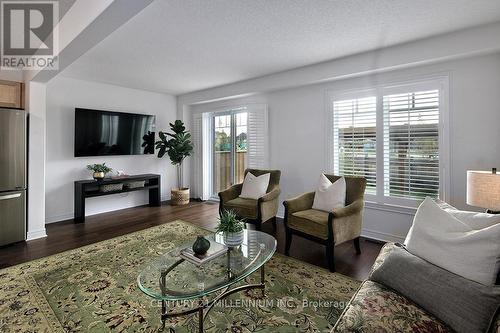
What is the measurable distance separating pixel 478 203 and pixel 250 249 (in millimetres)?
1940

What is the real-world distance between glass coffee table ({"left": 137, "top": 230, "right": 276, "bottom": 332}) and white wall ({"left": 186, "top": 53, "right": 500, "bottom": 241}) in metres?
2.06

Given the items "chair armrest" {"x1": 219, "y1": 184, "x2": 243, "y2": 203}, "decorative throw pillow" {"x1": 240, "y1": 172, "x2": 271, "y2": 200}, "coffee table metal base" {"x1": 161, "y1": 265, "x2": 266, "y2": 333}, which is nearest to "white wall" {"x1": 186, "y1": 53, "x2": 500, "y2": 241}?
"decorative throw pillow" {"x1": 240, "y1": 172, "x2": 271, "y2": 200}

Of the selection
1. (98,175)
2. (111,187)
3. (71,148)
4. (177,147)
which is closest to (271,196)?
(177,147)

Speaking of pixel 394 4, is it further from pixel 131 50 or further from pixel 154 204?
pixel 154 204

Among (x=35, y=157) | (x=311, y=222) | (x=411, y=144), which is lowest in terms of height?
(x=311, y=222)

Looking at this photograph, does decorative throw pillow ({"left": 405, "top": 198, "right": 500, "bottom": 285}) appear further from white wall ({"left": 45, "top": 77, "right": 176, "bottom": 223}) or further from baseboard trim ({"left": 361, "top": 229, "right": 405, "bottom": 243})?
white wall ({"left": 45, "top": 77, "right": 176, "bottom": 223})

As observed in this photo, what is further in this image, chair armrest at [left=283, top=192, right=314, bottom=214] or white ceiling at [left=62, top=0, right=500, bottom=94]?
chair armrest at [left=283, top=192, right=314, bottom=214]

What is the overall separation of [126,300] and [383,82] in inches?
152

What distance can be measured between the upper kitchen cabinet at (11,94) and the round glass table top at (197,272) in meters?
3.36

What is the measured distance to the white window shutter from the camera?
468 centimetres

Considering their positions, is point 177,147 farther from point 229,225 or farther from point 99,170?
point 229,225

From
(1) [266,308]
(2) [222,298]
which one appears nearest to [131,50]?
(2) [222,298]

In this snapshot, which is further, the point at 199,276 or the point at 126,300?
the point at 126,300

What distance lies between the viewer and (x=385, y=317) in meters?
1.14
